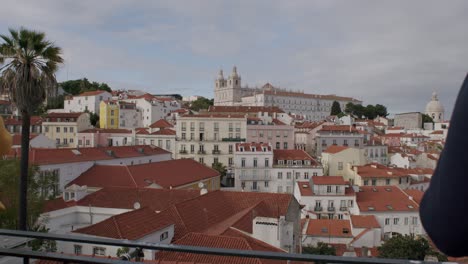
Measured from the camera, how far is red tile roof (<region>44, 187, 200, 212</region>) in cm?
1892

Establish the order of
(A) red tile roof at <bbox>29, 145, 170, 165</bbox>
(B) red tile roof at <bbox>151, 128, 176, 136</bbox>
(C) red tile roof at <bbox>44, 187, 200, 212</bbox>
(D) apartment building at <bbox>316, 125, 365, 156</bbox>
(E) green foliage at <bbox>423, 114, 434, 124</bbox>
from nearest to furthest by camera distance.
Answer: (C) red tile roof at <bbox>44, 187, 200, 212</bbox>
(A) red tile roof at <bbox>29, 145, 170, 165</bbox>
(B) red tile roof at <bbox>151, 128, 176, 136</bbox>
(D) apartment building at <bbox>316, 125, 365, 156</bbox>
(E) green foliage at <bbox>423, 114, 434, 124</bbox>

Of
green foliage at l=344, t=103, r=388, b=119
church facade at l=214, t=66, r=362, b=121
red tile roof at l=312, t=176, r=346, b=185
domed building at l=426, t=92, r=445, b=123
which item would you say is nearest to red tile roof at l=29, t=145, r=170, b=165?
red tile roof at l=312, t=176, r=346, b=185

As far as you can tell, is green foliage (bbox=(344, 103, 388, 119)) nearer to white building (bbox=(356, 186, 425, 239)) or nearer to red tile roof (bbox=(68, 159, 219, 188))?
white building (bbox=(356, 186, 425, 239))

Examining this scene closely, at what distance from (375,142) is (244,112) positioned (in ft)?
61.0

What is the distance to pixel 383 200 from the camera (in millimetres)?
29359

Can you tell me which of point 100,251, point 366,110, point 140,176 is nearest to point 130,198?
point 140,176

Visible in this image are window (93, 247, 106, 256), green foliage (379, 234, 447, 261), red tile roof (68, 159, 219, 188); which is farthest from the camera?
red tile roof (68, 159, 219, 188)

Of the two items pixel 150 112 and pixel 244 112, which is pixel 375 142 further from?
pixel 150 112

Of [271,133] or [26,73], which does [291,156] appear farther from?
[26,73]

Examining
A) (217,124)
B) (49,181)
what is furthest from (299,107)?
(49,181)

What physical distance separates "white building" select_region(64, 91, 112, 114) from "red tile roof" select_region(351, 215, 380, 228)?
47855 mm

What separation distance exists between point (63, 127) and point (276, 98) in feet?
227

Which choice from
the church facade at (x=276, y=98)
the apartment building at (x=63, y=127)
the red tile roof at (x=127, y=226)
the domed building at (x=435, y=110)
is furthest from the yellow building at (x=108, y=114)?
the domed building at (x=435, y=110)

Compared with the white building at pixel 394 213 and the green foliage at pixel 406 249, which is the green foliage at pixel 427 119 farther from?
the green foliage at pixel 406 249
